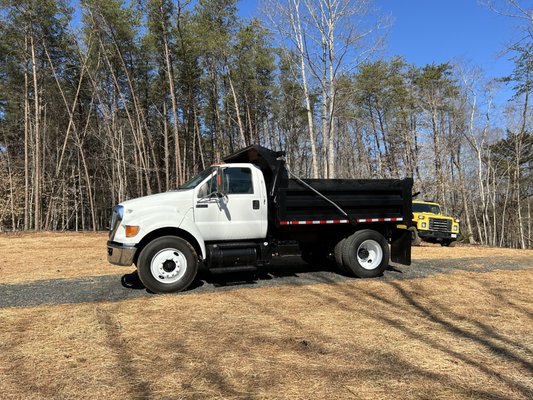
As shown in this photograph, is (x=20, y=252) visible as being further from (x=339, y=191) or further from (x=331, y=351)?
(x=331, y=351)

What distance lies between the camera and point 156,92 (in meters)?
29.2

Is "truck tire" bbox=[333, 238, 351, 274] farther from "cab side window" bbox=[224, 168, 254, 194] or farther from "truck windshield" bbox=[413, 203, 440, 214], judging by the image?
"truck windshield" bbox=[413, 203, 440, 214]

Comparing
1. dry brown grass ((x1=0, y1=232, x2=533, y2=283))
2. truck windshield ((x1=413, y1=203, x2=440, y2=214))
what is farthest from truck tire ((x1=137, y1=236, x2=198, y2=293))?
truck windshield ((x1=413, y1=203, x2=440, y2=214))

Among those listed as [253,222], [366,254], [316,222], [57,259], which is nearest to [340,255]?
[366,254]

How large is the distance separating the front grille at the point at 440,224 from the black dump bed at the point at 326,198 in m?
10.4

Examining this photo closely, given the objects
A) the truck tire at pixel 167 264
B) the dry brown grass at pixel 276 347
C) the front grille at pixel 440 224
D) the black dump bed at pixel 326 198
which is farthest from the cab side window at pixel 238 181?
the front grille at pixel 440 224

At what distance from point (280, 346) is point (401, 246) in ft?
16.3

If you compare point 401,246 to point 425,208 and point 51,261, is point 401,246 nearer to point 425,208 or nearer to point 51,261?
point 51,261

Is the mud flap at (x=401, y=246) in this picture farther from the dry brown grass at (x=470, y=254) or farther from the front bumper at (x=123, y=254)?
the front bumper at (x=123, y=254)

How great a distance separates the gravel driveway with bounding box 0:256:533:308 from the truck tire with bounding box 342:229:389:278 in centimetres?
26

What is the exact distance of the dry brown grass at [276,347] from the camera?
301 centimetres

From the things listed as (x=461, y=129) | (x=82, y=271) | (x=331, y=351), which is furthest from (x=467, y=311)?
(x=461, y=129)

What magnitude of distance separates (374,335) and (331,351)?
726 mm

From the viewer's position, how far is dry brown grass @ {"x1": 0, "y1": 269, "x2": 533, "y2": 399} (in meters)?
3.01
